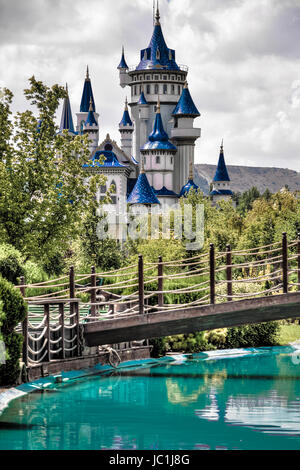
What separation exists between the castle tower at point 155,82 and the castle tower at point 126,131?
1.48 metres

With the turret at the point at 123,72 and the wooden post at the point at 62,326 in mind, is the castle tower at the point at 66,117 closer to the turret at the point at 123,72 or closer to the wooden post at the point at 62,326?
the turret at the point at 123,72

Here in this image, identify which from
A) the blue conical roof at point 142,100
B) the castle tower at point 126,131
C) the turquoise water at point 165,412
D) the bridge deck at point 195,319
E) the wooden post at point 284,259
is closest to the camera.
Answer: the turquoise water at point 165,412

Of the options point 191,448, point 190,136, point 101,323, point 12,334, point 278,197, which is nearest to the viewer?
point 191,448

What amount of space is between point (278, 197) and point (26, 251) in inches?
2190

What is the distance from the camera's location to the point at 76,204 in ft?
68.2

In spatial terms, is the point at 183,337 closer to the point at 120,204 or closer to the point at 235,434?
the point at 235,434

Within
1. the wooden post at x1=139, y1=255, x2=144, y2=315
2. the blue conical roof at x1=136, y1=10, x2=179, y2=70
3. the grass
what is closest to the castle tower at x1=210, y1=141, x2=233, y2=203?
the blue conical roof at x1=136, y1=10, x2=179, y2=70

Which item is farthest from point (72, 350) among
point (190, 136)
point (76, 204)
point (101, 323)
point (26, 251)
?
point (190, 136)

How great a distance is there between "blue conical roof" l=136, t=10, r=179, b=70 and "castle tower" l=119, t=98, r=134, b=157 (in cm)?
522

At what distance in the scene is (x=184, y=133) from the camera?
8169cm

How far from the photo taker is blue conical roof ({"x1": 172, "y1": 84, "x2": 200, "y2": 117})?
3184 inches

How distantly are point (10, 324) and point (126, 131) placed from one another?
73.6 m

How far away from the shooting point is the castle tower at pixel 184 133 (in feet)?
267

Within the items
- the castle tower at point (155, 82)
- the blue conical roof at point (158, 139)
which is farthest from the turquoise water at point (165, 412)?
the castle tower at point (155, 82)
